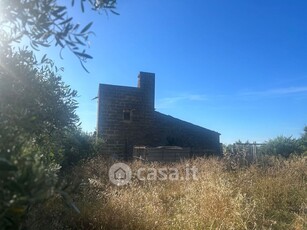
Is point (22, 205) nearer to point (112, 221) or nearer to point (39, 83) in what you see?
point (39, 83)

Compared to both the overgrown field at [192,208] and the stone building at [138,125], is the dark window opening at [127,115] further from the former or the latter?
the overgrown field at [192,208]

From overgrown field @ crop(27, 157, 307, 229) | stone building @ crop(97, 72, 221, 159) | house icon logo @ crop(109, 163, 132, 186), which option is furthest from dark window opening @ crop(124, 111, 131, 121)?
overgrown field @ crop(27, 157, 307, 229)

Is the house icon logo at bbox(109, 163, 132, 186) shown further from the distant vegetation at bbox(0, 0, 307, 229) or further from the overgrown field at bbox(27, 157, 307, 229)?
the overgrown field at bbox(27, 157, 307, 229)

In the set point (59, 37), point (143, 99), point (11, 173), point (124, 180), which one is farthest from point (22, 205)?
point (143, 99)

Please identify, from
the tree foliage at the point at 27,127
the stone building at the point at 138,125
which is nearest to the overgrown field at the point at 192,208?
the tree foliage at the point at 27,127

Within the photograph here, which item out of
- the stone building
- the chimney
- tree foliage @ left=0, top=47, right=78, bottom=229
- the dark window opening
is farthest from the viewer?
the chimney

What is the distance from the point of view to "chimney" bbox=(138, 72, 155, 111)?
1970 cm

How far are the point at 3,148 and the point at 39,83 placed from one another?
178 cm

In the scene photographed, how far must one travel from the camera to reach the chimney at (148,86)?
19703 mm
